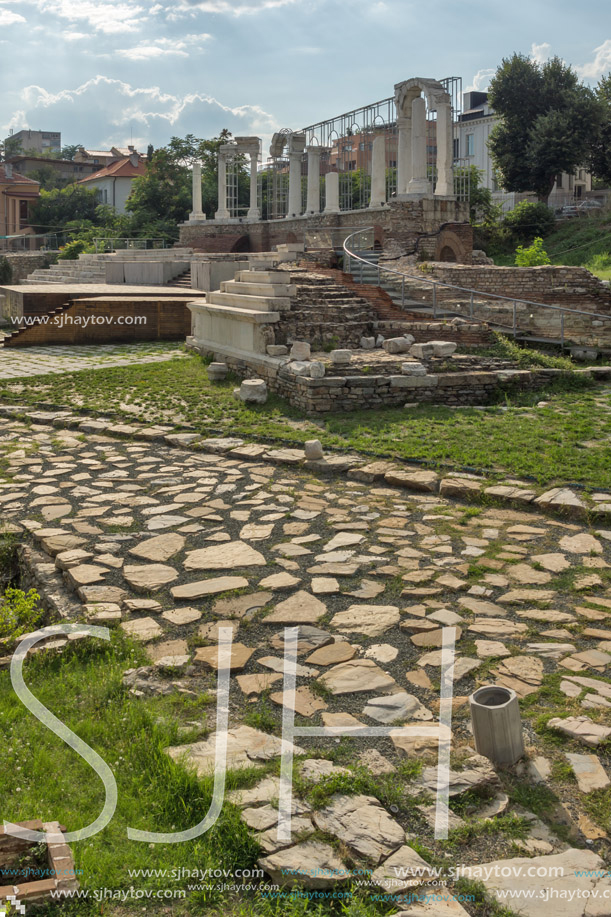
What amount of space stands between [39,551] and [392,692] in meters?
2.87

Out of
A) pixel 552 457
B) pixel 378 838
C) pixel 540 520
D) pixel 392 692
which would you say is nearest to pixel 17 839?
pixel 378 838

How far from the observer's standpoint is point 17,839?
104 inches

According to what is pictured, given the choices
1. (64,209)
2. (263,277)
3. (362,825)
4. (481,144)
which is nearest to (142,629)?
(362,825)

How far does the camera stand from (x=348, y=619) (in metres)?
4.54

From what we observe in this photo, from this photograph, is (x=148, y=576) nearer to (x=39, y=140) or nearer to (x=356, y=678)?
(x=356, y=678)

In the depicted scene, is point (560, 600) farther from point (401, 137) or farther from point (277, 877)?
point (401, 137)

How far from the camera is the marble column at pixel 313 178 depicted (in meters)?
28.3

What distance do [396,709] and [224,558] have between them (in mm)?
2043

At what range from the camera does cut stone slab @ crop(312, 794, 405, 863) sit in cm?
277

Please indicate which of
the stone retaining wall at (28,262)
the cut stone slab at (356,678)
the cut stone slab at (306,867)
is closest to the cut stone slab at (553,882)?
the cut stone slab at (306,867)

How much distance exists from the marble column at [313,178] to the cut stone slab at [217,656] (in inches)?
1024

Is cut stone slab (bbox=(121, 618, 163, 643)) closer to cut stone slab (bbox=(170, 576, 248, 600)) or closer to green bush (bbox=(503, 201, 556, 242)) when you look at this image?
cut stone slab (bbox=(170, 576, 248, 600))

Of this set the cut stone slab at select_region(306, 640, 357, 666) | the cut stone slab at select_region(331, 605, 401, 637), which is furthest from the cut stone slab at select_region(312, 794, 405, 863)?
the cut stone slab at select_region(331, 605, 401, 637)

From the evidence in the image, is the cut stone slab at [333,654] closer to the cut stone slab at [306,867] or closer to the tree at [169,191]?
the cut stone slab at [306,867]
